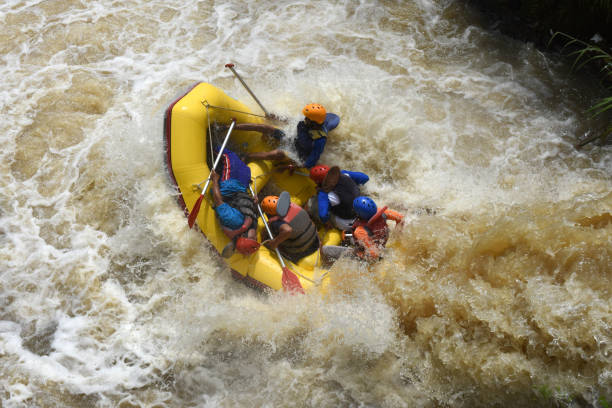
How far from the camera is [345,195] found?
4.19 m

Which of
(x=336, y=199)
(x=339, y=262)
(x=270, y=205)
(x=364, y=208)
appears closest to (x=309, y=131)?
(x=336, y=199)

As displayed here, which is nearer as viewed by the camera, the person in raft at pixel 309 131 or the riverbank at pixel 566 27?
the person in raft at pixel 309 131

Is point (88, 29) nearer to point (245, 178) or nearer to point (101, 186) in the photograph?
point (101, 186)

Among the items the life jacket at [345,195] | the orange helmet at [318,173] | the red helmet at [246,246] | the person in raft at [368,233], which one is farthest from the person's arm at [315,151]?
the red helmet at [246,246]

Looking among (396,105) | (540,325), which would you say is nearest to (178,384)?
(540,325)

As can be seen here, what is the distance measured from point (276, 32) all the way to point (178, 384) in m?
5.51

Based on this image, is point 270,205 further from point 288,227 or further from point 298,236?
point 298,236

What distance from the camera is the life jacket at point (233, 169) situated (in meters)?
4.21

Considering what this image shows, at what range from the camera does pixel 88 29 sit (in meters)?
6.53

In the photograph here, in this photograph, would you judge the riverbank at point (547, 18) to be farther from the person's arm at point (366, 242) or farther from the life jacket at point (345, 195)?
the person's arm at point (366, 242)

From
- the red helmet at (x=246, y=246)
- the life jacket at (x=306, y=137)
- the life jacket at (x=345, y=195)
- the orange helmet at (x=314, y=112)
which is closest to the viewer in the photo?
the red helmet at (x=246, y=246)

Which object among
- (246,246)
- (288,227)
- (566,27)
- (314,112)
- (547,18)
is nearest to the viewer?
(246,246)

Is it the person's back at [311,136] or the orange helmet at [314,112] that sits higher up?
the orange helmet at [314,112]

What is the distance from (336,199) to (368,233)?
49 cm
